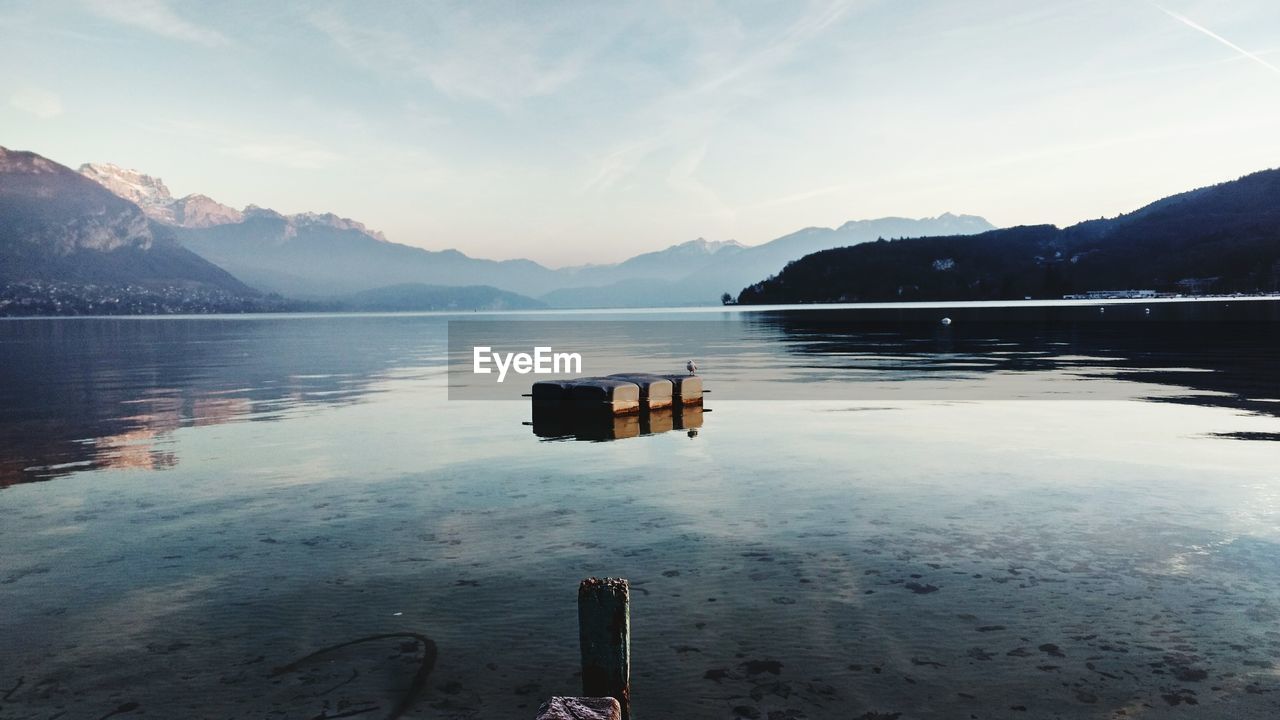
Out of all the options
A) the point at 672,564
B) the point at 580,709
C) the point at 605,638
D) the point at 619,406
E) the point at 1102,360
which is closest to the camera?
the point at 580,709

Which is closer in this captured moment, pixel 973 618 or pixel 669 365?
pixel 973 618

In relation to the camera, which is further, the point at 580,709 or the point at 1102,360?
the point at 1102,360

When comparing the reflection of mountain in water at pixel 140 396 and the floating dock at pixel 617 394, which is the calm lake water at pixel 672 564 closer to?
the reflection of mountain in water at pixel 140 396

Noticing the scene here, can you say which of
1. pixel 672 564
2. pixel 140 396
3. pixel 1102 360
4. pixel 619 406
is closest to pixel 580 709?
pixel 672 564

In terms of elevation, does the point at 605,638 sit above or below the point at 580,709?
above

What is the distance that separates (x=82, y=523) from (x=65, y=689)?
8726 mm

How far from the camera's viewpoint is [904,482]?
19.1 meters

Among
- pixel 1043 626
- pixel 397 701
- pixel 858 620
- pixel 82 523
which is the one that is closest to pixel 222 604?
pixel 397 701

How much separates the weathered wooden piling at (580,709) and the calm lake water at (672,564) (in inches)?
57.2

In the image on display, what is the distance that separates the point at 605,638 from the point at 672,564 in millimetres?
5345

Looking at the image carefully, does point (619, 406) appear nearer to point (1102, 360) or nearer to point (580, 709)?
point (580, 709)

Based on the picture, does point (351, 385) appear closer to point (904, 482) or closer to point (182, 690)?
point (904, 482)

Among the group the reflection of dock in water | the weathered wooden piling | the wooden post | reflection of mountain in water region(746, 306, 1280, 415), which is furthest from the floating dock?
the weathered wooden piling

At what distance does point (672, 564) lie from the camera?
A: 42.9 ft
